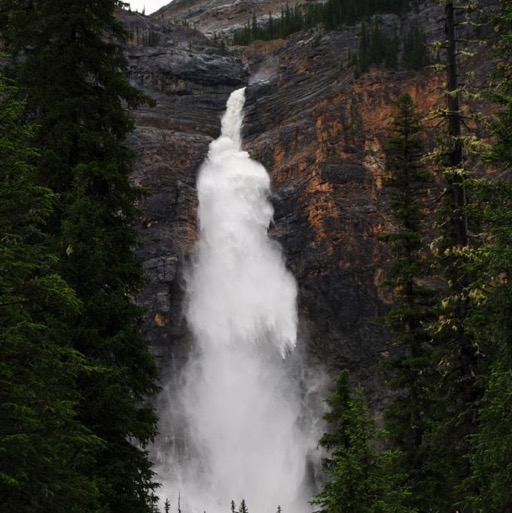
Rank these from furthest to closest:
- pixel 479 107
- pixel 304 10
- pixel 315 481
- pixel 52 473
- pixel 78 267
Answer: pixel 304 10, pixel 479 107, pixel 315 481, pixel 78 267, pixel 52 473

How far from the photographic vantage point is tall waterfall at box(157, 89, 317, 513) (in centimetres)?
4022

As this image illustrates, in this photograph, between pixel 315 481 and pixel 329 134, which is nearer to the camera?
pixel 315 481

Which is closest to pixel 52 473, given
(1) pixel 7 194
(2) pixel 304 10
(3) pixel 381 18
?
(1) pixel 7 194

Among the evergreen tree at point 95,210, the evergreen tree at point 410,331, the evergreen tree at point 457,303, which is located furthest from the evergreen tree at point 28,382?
the evergreen tree at point 410,331

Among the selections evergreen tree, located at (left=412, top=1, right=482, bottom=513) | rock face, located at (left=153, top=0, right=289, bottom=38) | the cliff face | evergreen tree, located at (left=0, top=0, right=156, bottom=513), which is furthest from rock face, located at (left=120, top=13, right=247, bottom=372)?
rock face, located at (left=153, top=0, right=289, bottom=38)

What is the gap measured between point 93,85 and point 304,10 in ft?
355

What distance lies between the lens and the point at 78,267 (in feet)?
36.0

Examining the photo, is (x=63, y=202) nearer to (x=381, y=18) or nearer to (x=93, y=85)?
(x=93, y=85)

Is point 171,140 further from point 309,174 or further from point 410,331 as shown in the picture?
point 410,331

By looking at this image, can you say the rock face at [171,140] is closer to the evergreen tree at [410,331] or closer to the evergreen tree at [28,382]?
the evergreen tree at [410,331]

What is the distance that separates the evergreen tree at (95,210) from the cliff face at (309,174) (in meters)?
24.4

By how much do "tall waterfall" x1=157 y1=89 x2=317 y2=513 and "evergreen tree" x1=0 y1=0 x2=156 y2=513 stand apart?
29769 mm

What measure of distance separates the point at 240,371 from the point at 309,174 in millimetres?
18010

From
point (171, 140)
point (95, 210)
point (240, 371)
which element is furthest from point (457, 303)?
point (171, 140)
